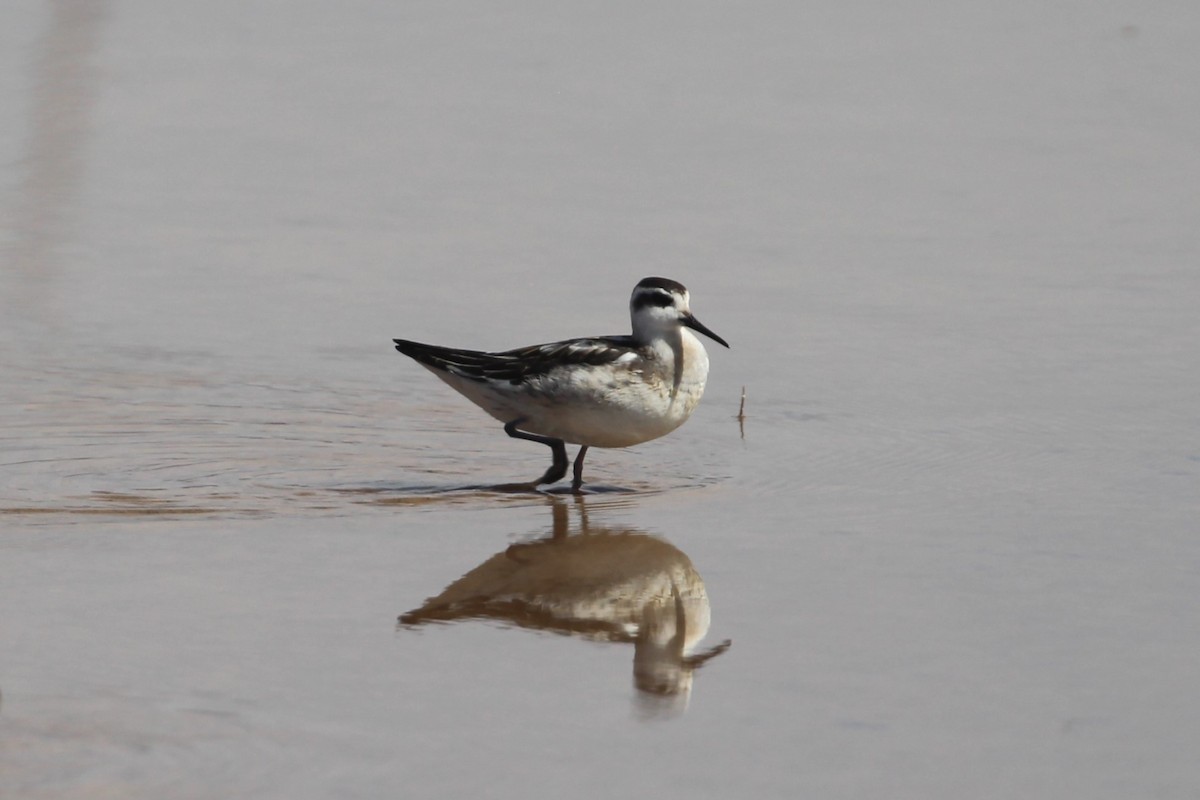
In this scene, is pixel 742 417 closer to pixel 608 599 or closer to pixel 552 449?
pixel 552 449

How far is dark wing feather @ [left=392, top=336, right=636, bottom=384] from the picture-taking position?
9.13 meters

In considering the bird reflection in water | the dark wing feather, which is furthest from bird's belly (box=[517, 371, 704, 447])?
the bird reflection in water

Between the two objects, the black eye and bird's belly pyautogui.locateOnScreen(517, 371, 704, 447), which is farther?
the black eye

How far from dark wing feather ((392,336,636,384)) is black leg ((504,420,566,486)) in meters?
0.28

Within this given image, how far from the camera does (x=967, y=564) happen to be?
7355 millimetres

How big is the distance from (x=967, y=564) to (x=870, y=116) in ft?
28.9

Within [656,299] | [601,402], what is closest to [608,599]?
[601,402]

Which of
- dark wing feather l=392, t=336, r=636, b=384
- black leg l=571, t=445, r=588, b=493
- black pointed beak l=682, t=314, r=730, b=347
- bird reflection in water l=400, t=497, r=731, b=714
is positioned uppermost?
black pointed beak l=682, t=314, r=730, b=347

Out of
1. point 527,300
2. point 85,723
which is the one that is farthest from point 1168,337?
point 85,723

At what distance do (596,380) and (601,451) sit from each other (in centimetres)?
118

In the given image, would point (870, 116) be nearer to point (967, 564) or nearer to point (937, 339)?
point (937, 339)

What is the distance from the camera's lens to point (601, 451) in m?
10.1

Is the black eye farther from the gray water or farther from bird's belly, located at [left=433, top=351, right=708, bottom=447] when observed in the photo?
the gray water

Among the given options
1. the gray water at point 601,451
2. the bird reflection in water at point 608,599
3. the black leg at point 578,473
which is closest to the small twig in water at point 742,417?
the gray water at point 601,451
